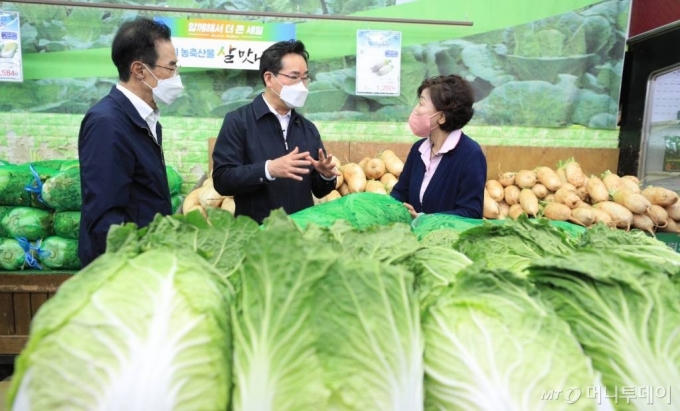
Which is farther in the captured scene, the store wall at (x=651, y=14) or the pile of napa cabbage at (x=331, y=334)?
the store wall at (x=651, y=14)

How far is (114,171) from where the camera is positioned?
2340mm

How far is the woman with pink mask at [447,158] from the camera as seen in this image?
3088 mm

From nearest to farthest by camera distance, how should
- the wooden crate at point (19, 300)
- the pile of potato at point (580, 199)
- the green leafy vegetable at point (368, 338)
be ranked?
the green leafy vegetable at point (368, 338) → the wooden crate at point (19, 300) → the pile of potato at point (580, 199)

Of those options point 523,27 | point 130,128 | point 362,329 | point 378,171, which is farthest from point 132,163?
point 523,27

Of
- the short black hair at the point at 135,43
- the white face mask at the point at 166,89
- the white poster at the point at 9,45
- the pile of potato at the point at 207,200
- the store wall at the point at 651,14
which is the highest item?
the store wall at the point at 651,14

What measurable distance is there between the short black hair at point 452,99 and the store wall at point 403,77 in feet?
8.71

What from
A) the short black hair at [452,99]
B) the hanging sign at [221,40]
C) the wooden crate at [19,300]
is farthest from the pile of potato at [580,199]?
the wooden crate at [19,300]

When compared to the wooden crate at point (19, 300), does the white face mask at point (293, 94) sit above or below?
above

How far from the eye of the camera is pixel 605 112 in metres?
6.01

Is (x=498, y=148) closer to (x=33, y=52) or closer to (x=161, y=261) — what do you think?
(x=161, y=261)

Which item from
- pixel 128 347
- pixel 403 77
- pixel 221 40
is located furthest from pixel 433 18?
pixel 128 347

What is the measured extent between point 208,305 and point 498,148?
17.6 ft

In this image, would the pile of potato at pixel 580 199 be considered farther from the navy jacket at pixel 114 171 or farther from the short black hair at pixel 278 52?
the navy jacket at pixel 114 171

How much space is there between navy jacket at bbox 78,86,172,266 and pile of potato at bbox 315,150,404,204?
105 inches
